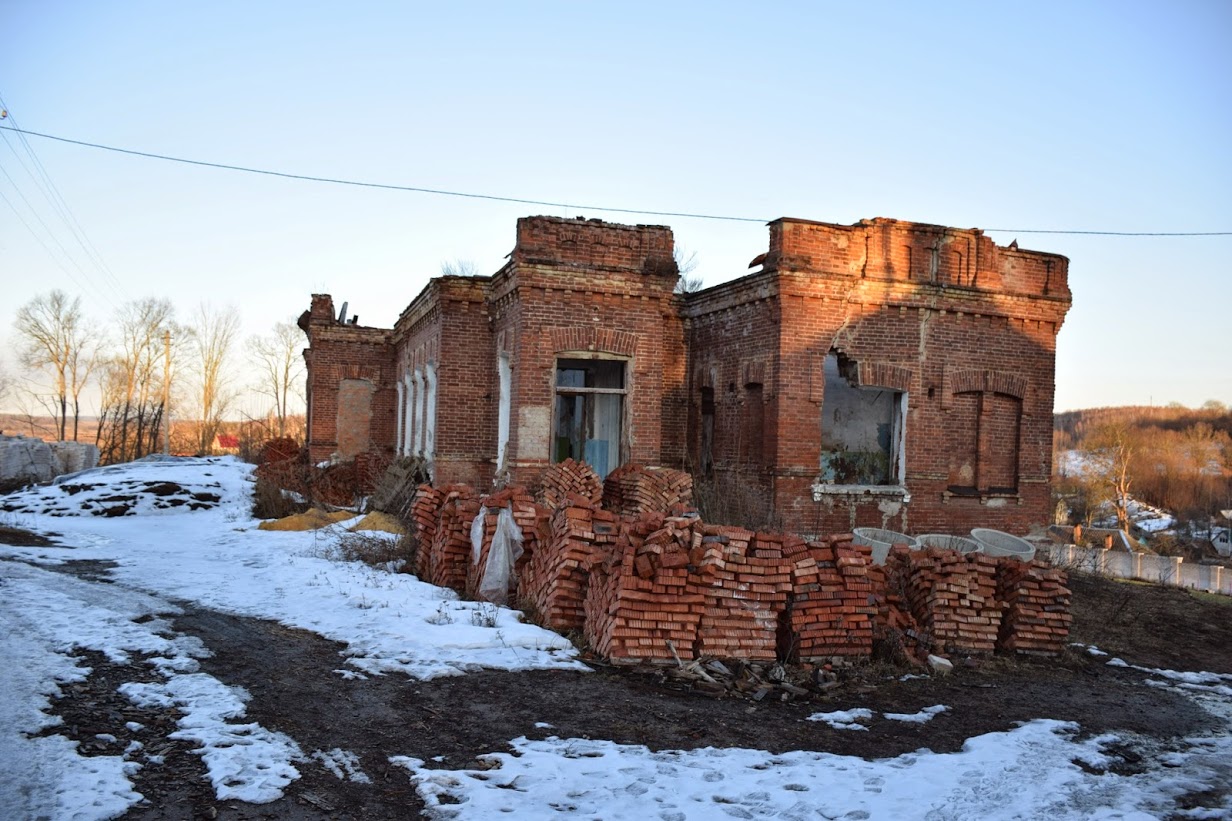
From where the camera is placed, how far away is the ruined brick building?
14.1 meters

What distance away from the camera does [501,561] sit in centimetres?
941

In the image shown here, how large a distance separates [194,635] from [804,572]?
5.55m

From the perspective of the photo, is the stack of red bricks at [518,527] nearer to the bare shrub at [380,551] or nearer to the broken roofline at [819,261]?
the bare shrub at [380,551]

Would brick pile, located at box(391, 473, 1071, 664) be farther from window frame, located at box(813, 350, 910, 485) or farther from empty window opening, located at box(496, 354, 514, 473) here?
empty window opening, located at box(496, 354, 514, 473)

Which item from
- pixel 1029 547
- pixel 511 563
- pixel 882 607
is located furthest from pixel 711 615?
pixel 1029 547

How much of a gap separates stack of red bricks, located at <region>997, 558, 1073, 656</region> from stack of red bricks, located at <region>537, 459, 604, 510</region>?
549 centimetres

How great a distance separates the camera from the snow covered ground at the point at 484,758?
4477 millimetres

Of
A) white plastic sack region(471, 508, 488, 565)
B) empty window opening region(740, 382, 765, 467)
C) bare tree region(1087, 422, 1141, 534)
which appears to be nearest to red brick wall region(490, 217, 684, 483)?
empty window opening region(740, 382, 765, 467)

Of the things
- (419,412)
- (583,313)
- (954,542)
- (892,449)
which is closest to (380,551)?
(583,313)

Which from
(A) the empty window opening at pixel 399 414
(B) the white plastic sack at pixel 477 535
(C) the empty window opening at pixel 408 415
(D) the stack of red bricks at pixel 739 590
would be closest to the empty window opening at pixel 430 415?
(C) the empty window opening at pixel 408 415

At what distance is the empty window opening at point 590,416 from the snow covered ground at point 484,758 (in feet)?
21.4

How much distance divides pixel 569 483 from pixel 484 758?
7.53m

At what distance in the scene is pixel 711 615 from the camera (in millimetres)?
7516

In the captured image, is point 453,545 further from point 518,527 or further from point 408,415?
point 408,415
